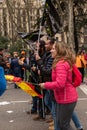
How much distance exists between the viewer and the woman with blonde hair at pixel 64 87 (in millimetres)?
6367

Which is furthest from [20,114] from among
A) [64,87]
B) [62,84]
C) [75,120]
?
[62,84]

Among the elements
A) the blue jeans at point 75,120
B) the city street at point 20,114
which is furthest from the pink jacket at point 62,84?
the city street at point 20,114

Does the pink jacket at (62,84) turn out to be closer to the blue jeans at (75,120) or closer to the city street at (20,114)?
the blue jeans at (75,120)

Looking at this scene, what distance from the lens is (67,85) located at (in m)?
6.48

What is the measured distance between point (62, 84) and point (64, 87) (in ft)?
0.48

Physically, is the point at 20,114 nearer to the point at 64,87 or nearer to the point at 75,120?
the point at 75,120

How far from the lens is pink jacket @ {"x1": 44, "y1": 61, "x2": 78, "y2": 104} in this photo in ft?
20.6

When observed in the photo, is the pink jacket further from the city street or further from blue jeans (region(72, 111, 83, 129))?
the city street

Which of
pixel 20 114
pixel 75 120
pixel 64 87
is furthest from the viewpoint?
pixel 20 114

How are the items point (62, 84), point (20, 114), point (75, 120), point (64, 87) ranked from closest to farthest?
point (62, 84)
point (64, 87)
point (75, 120)
point (20, 114)

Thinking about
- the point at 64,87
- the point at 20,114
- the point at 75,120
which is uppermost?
the point at 64,87

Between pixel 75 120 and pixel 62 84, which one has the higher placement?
pixel 62 84

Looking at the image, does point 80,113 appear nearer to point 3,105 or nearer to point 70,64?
point 3,105

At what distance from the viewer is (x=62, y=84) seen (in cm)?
627
